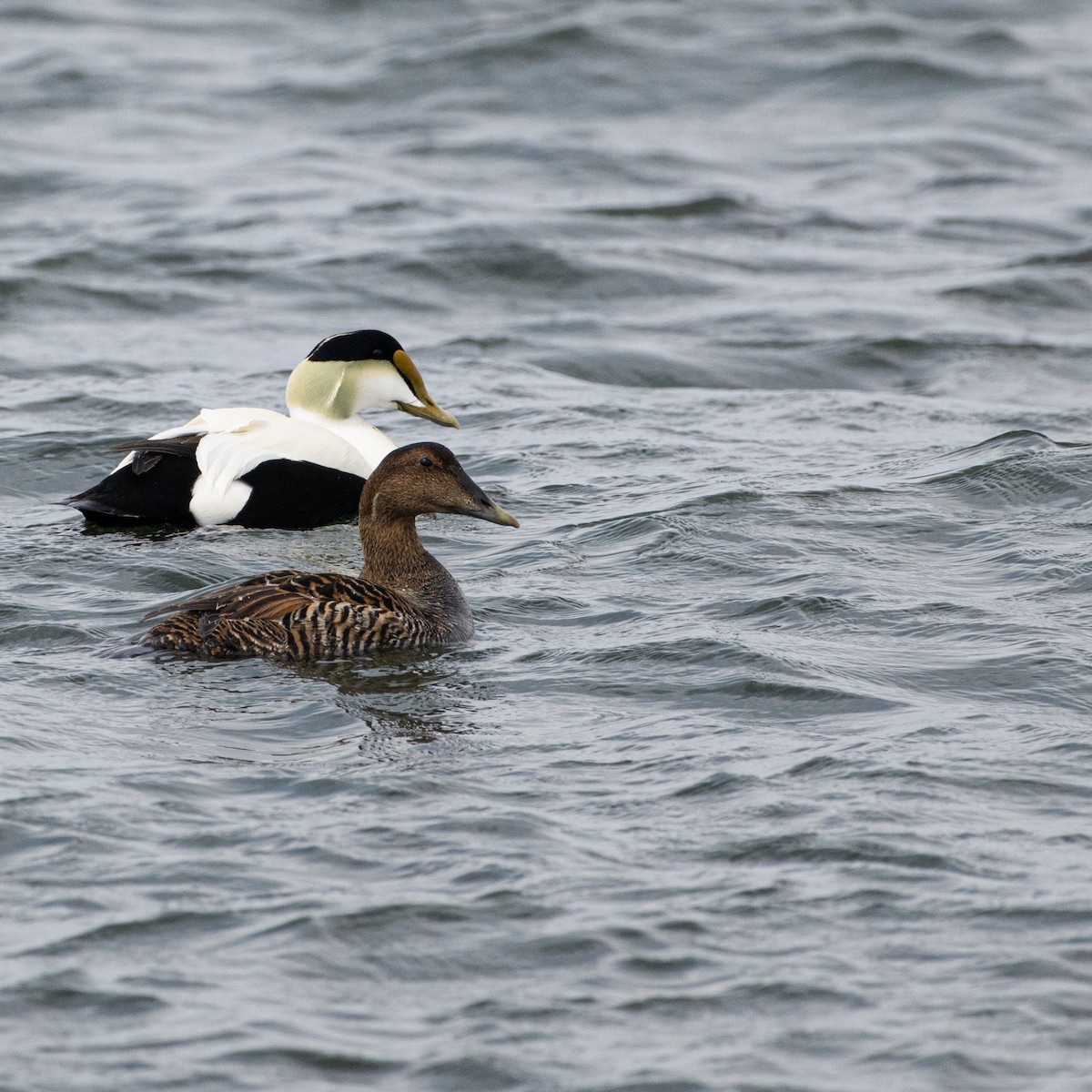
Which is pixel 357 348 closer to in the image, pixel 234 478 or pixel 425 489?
pixel 234 478

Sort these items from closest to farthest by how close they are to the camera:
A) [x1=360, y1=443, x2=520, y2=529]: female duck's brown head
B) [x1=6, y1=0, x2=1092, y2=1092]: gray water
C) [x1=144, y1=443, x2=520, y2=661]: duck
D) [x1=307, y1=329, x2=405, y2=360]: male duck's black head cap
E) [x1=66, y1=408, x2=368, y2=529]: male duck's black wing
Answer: [x1=6, y1=0, x2=1092, y2=1092]: gray water
[x1=144, y1=443, x2=520, y2=661]: duck
[x1=360, y1=443, x2=520, y2=529]: female duck's brown head
[x1=66, y1=408, x2=368, y2=529]: male duck's black wing
[x1=307, y1=329, x2=405, y2=360]: male duck's black head cap

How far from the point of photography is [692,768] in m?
5.60

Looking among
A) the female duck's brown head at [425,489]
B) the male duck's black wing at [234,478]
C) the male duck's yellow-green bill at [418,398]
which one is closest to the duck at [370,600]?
the female duck's brown head at [425,489]

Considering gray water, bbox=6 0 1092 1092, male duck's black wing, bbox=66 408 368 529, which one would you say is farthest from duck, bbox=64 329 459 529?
gray water, bbox=6 0 1092 1092

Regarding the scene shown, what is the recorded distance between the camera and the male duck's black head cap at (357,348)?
9.23 meters

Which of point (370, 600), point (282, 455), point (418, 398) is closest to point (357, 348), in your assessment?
point (418, 398)

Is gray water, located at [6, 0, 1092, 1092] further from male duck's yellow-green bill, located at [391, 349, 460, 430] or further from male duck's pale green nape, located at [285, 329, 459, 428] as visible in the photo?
male duck's pale green nape, located at [285, 329, 459, 428]

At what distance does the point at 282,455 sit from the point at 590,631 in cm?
235

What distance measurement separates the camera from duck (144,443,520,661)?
21.5ft

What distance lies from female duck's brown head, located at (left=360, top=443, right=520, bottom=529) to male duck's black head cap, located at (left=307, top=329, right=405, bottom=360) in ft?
6.83

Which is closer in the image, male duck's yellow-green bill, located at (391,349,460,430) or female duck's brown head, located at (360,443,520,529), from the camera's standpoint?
female duck's brown head, located at (360,443,520,529)

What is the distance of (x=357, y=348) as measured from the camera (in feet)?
30.3

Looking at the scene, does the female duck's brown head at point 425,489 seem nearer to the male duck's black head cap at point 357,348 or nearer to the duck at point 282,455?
the duck at point 282,455

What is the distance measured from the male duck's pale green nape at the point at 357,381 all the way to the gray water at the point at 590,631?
426mm
